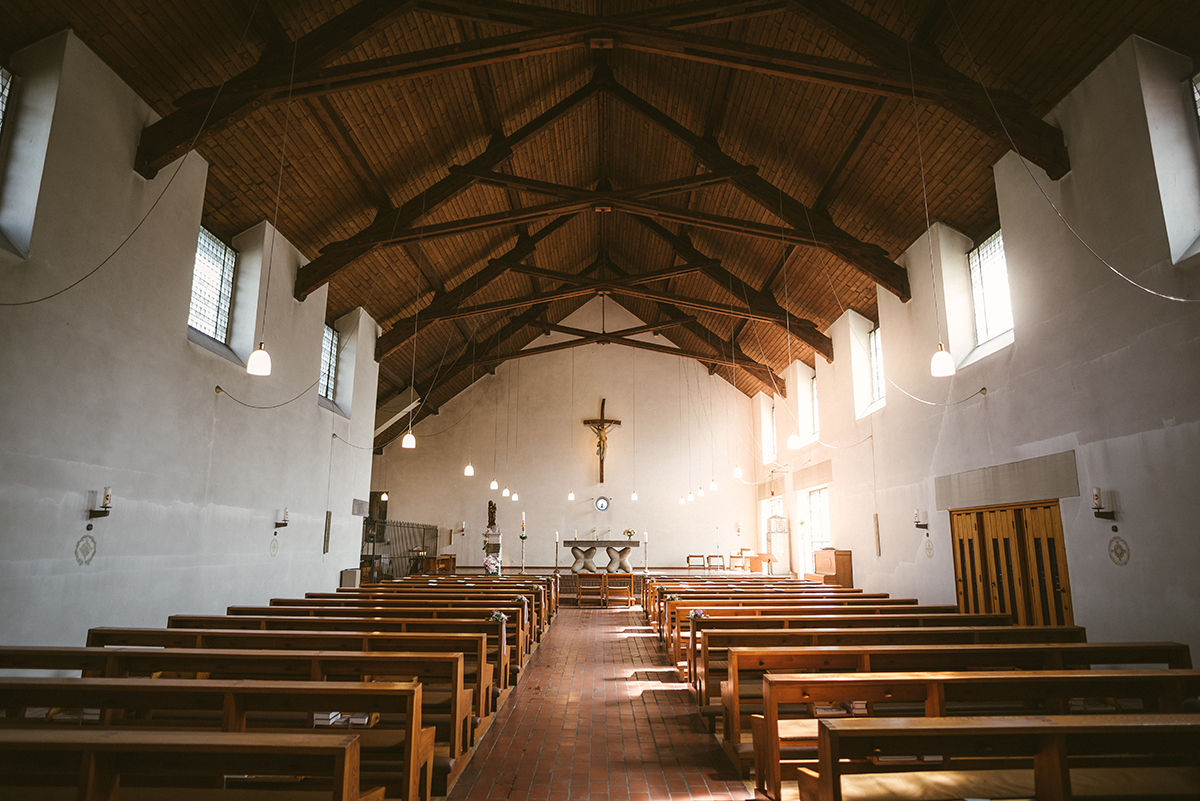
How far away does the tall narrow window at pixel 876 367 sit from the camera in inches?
416

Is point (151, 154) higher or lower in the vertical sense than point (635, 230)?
lower

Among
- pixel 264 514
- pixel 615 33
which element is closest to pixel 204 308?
pixel 264 514

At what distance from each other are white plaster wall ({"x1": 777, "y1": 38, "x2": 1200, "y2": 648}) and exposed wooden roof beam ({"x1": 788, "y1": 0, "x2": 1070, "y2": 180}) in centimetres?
21

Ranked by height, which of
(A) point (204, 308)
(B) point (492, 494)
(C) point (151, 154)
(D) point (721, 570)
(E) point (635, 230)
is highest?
(E) point (635, 230)

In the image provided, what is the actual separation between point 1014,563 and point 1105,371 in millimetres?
2388

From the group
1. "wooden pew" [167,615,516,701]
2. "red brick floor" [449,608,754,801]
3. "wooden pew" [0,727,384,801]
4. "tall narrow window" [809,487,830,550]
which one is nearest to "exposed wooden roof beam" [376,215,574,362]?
"red brick floor" [449,608,754,801]

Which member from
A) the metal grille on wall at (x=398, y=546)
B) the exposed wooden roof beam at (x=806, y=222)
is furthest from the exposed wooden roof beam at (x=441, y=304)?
the exposed wooden roof beam at (x=806, y=222)

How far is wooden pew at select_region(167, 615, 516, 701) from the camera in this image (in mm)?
4789

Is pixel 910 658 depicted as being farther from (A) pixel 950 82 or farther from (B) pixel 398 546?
(B) pixel 398 546

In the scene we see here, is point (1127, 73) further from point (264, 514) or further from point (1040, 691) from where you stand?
point (264, 514)

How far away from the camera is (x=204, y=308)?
7.51 metres

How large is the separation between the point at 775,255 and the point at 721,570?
365 inches

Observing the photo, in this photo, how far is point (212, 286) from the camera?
7.71 m

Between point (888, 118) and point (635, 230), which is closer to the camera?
point (888, 118)
